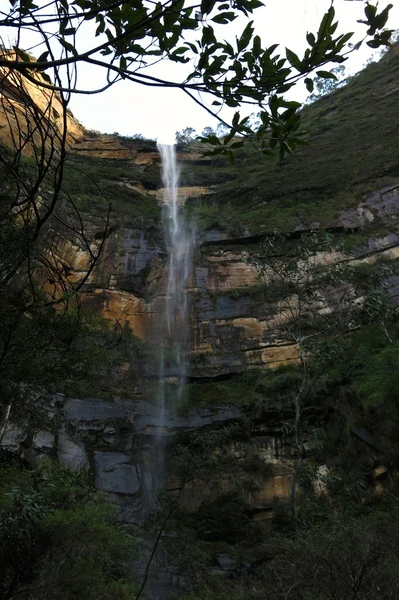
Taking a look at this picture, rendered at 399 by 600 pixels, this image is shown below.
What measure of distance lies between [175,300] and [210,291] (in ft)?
4.58

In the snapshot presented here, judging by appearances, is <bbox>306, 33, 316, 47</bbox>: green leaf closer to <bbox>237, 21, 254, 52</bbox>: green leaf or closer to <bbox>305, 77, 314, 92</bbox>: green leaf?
<bbox>305, 77, 314, 92</bbox>: green leaf

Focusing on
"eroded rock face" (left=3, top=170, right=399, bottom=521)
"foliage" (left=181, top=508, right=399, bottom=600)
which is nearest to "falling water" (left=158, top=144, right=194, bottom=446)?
"eroded rock face" (left=3, top=170, right=399, bottom=521)

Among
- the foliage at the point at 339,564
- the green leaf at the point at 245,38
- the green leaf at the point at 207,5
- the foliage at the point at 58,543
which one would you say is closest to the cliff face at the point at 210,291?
the foliage at the point at 58,543

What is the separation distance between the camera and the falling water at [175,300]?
52.0 ft

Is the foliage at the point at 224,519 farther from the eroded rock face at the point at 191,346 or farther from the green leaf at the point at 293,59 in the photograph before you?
the green leaf at the point at 293,59

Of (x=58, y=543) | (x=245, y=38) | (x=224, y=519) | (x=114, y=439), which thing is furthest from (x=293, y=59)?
(x=114, y=439)

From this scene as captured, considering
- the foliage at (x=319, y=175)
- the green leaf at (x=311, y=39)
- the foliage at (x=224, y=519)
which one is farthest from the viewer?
the foliage at (x=319, y=175)

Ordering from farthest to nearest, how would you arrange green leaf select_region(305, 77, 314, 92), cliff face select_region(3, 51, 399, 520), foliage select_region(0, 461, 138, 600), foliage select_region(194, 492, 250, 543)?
1. cliff face select_region(3, 51, 399, 520)
2. foliage select_region(194, 492, 250, 543)
3. foliage select_region(0, 461, 138, 600)
4. green leaf select_region(305, 77, 314, 92)

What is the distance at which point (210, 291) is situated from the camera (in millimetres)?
17969

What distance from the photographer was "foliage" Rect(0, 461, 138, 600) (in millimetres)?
6155

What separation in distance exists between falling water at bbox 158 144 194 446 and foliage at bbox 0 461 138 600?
18.9 feet

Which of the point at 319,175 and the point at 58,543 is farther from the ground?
the point at 319,175

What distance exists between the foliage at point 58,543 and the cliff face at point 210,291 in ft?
5.29

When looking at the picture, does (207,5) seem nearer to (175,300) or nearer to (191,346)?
(191,346)
